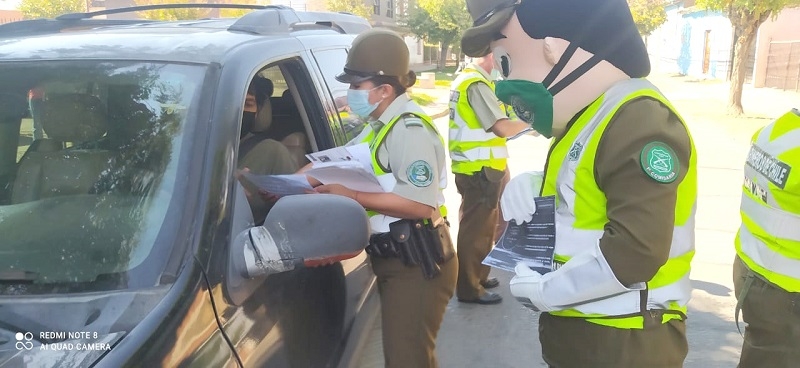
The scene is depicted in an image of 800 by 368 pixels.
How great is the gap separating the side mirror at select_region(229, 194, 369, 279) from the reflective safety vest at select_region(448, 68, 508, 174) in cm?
264

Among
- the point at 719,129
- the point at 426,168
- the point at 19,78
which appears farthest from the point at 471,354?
the point at 719,129

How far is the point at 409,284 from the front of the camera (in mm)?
2512

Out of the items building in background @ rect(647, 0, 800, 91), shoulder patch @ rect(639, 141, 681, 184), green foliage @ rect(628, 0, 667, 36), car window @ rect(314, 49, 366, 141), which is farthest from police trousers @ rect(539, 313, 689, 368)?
green foliage @ rect(628, 0, 667, 36)

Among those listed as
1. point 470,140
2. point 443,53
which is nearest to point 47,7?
point 443,53

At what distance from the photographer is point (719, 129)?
13.6 meters

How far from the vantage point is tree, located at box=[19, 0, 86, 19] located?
26.3 meters

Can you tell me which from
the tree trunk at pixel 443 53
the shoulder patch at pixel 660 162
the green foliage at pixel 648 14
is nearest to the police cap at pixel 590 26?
A: the shoulder patch at pixel 660 162

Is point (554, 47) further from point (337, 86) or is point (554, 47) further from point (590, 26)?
point (337, 86)

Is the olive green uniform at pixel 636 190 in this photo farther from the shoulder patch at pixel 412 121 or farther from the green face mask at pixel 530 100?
the shoulder patch at pixel 412 121

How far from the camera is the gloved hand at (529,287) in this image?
161 cm

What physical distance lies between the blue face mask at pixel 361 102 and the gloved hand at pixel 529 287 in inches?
44.4

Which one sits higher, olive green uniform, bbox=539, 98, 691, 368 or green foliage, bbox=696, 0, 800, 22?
A: green foliage, bbox=696, 0, 800, 22

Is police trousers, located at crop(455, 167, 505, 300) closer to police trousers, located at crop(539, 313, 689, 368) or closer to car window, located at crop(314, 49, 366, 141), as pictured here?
car window, located at crop(314, 49, 366, 141)

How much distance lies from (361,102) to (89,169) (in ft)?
3.52
